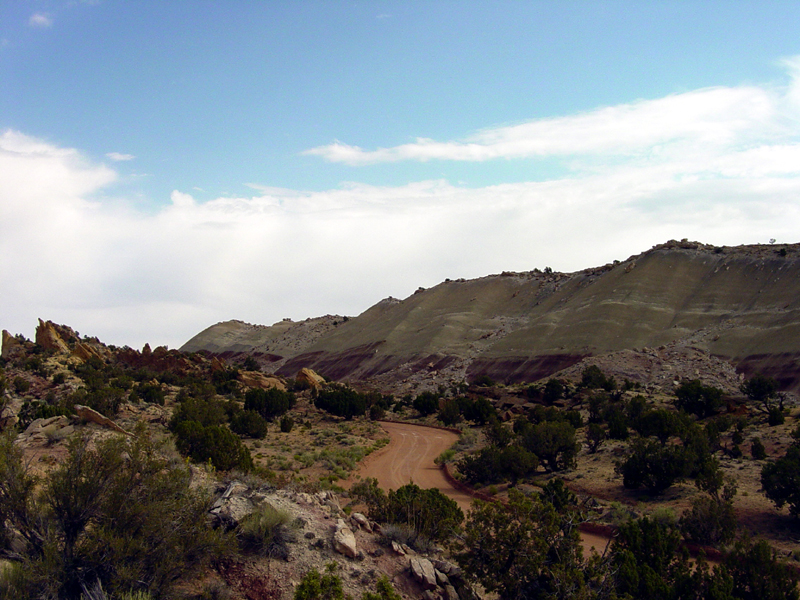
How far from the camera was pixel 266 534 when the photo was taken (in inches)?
408

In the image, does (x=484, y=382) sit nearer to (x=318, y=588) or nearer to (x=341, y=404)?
(x=341, y=404)

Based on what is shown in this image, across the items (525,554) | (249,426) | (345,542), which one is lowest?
(249,426)

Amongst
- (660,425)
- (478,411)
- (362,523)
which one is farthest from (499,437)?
(362,523)

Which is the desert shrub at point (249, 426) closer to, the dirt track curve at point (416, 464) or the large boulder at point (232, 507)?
the dirt track curve at point (416, 464)

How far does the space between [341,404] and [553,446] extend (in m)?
23.6

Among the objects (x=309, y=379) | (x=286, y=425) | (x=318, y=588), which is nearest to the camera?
(x=318, y=588)

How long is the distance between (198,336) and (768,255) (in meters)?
150

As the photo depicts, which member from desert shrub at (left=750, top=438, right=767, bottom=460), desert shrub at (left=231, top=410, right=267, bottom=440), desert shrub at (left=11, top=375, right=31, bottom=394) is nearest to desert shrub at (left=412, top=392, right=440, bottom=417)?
desert shrub at (left=231, top=410, right=267, bottom=440)

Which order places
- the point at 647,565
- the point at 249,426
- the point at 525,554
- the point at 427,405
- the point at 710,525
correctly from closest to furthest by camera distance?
1. the point at 525,554
2. the point at 647,565
3. the point at 710,525
4. the point at 249,426
5. the point at 427,405

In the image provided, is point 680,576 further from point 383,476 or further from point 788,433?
Result: point 788,433

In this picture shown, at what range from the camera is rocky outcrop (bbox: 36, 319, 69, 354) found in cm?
5375

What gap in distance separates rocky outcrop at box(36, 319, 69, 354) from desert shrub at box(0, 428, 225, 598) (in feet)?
166

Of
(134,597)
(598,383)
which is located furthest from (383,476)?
(598,383)

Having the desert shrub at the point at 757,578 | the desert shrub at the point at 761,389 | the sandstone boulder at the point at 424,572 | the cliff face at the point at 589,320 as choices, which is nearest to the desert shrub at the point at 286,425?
the sandstone boulder at the point at 424,572
